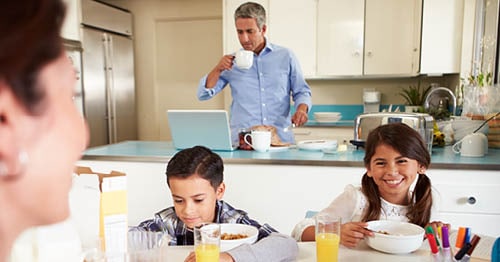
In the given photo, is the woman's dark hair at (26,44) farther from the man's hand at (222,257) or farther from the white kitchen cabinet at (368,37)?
the white kitchen cabinet at (368,37)

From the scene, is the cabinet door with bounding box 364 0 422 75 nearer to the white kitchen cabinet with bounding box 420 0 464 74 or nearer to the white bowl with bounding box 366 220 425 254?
the white kitchen cabinet with bounding box 420 0 464 74

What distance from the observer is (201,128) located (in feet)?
6.77

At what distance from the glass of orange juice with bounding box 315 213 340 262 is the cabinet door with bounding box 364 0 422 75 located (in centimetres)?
300

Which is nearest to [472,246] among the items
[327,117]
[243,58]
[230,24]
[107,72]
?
[243,58]

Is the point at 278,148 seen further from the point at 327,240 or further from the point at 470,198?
the point at 327,240

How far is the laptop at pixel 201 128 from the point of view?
199 centimetres

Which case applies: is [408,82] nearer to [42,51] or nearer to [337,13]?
[337,13]

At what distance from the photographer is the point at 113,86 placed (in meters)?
4.16

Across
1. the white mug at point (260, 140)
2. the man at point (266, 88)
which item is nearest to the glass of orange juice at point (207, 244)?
the white mug at point (260, 140)

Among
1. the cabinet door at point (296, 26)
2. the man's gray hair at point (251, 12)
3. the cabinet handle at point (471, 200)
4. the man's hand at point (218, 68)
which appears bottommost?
the cabinet handle at point (471, 200)

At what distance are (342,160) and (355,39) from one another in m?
2.19

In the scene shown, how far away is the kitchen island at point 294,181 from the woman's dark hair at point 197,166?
1.93ft

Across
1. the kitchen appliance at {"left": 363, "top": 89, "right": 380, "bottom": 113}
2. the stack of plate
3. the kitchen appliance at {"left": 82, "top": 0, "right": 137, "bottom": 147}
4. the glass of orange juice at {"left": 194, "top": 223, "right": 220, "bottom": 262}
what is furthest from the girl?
the kitchen appliance at {"left": 82, "top": 0, "right": 137, "bottom": 147}

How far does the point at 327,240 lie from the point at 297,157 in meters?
1.00
